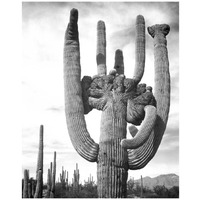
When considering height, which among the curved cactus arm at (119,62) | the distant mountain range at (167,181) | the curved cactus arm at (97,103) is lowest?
the distant mountain range at (167,181)

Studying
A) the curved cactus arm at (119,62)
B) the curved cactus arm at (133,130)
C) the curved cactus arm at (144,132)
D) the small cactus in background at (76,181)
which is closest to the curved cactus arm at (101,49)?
the curved cactus arm at (119,62)

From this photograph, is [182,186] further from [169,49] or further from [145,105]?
[169,49]

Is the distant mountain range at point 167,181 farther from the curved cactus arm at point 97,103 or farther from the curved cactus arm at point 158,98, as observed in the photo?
the curved cactus arm at point 97,103

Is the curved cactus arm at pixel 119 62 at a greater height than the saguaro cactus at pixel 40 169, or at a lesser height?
greater

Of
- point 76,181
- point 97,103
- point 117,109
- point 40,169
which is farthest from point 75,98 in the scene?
point 76,181

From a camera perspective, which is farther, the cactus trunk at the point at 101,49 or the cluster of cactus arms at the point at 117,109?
the cactus trunk at the point at 101,49

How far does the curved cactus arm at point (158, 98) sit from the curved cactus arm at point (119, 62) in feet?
2.59

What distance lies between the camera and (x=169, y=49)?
7.57 metres

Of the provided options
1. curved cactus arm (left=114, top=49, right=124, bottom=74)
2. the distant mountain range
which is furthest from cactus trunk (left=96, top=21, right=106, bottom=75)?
Result: the distant mountain range

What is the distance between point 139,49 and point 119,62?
742 mm

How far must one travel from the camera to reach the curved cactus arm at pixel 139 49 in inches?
275

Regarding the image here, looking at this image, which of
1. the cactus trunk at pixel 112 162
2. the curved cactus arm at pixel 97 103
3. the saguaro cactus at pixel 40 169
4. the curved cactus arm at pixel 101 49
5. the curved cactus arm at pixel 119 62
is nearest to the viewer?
the cactus trunk at pixel 112 162

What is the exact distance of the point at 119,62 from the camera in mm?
7727

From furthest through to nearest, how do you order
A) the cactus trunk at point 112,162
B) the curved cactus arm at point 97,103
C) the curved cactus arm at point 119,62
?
the curved cactus arm at point 119,62, the curved cactus arm at point 97,103, the cactus trunk at point 112,162
